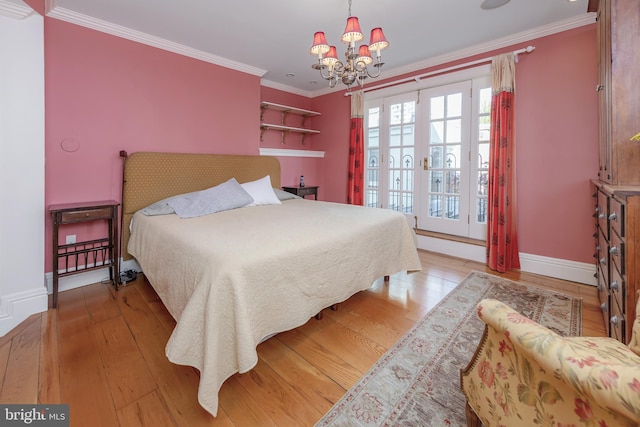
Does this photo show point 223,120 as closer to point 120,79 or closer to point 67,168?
point 120,79

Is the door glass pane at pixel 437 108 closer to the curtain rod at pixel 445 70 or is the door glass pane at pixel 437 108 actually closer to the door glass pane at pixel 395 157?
the curtain rod at pixel 445 70

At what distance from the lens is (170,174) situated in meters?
3.11

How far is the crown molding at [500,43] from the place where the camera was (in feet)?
8.66

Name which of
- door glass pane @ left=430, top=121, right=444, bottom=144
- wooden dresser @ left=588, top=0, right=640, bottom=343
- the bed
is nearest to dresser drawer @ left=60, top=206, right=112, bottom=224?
the bed

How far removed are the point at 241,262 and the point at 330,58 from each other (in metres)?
1.63

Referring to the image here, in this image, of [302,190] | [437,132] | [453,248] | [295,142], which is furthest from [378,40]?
[295,142]

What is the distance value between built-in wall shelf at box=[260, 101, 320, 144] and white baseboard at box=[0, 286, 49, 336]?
3.14 meters

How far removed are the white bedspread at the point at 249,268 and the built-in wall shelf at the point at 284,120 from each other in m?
2.20

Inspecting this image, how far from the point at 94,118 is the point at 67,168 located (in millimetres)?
540

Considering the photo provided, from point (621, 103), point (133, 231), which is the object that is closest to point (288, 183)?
point (133, 231)

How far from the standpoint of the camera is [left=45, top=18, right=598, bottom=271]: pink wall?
2547 millimetres

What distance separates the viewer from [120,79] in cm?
283

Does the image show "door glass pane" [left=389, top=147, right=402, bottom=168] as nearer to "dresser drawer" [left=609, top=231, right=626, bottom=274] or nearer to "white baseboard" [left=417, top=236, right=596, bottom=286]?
"white baseboard" [left=417, top=236, right=596, bottom=286]

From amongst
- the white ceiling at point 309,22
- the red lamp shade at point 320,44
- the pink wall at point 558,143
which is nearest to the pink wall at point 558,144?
the pink wall at point 558,143
